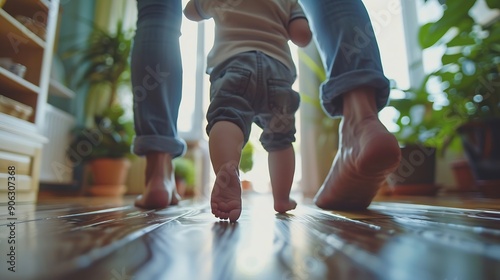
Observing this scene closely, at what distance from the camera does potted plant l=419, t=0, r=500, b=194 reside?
1166 mm

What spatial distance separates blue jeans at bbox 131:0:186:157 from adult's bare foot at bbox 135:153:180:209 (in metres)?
0.03

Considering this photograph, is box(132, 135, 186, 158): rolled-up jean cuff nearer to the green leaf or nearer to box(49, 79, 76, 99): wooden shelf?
the green leaf

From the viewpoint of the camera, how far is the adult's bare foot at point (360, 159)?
20.6 inches

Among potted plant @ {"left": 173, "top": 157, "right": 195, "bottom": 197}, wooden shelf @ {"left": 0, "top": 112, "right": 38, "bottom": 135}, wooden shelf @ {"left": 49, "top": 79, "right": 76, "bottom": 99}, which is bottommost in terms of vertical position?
potted plant @ {"left": 173, "top": 157, "right": 195, "bottom": 197}

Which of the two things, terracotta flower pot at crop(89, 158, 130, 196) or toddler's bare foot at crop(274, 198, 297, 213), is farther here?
terracotta flower pot at crop(89, 158, 130, 196)

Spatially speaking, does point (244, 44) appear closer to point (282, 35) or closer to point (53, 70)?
point (282, 35)

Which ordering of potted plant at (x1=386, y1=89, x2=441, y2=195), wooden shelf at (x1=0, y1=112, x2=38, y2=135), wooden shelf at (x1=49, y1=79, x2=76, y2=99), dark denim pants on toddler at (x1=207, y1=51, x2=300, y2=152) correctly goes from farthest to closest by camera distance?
wooden shelf at (x1=49, y1=79, x2=76, y2=99)
potted plant at (x1=386, y1=89, x2=441, y2=195)
wooden shelf at (x1=0, y1=112, x2=38, y2=135)
dark denim pants on toddler at (x1=207, y1=51, x2=300, y2=152)

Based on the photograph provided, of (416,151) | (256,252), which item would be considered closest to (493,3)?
(416,151)

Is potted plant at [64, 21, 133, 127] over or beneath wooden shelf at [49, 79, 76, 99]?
over

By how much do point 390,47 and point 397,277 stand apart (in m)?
3.03

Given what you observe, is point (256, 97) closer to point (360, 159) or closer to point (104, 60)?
point (360, 159)

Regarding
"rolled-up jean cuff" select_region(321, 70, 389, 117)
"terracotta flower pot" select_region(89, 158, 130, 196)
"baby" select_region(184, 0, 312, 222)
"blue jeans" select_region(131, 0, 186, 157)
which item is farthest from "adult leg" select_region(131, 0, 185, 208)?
"terracotta flower pot" select_region(89, 158, 130, 196)

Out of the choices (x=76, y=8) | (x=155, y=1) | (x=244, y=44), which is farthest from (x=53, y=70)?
(x=244, y=44)

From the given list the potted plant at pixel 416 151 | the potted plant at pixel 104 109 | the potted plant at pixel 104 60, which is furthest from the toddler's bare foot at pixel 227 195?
the potted plant at pixel 104 60
